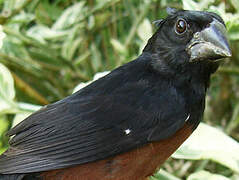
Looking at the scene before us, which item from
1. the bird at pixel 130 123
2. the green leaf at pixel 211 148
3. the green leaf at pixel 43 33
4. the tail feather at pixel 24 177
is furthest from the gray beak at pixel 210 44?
the green leaf at pixel 43 33

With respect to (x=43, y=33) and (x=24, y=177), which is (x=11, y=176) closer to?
(x=24, y=177)

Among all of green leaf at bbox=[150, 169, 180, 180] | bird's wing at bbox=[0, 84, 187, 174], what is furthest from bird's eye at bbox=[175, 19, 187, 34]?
green leaf at bbox=[150, 169, 180, 180]

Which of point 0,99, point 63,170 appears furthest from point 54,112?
point 0,99

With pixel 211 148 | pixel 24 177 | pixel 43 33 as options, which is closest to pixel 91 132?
pixel 24 177

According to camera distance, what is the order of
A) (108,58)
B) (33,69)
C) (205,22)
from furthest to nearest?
(108,58) < (33,69) < (205,22)

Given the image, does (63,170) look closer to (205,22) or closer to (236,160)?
(236,160)

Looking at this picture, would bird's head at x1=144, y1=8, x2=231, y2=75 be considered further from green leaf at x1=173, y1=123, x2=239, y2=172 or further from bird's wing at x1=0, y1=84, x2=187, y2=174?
green leaf at x1=173, y1=123, x2=239, y2=172

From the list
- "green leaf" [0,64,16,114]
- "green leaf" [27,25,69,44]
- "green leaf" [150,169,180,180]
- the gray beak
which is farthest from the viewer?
"green leaf" [27,25,69,44]

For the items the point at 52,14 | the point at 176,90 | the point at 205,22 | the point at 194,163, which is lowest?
the point at 194,163

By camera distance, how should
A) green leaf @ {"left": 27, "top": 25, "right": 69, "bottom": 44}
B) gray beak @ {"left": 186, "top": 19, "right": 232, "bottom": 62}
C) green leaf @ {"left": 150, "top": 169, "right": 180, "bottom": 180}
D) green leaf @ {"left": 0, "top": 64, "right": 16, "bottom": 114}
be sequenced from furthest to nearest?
green leaf @ {"left": 27, "top": 25, "right": 69, "bottom": 44} < green leaf @ {"left": 0, "top": 64, "right": 16, "bottom": 114} < green leaf @ {"left": 150, "top": 169, "right": 180, "bottom": 180} < gray beak @ {"left": 186, "top": 19, "right": 232, "bottom": 62}
